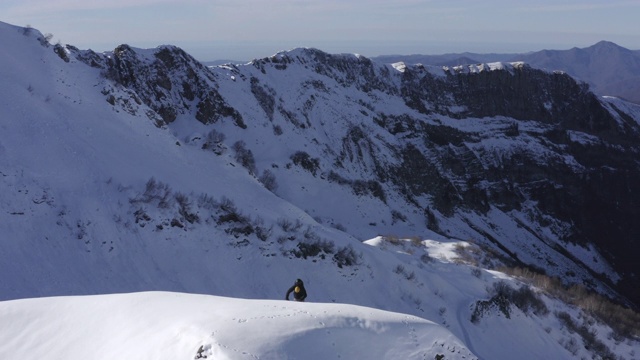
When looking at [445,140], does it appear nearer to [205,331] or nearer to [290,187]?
[290,187]

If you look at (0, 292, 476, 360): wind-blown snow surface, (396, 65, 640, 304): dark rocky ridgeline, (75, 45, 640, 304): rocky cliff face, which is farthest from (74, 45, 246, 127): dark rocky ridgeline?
(0, 292, 476, 360): wind-blown snow surface

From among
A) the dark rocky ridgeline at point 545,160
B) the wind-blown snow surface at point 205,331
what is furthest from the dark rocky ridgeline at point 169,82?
the wind-blown snow surface at point 205,331

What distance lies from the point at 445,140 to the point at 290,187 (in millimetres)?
36645

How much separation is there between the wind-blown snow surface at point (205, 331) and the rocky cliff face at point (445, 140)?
3900cm

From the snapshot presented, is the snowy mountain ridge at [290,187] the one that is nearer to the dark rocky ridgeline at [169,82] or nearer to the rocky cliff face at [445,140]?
the dark rocky ridgeline at [169,82]

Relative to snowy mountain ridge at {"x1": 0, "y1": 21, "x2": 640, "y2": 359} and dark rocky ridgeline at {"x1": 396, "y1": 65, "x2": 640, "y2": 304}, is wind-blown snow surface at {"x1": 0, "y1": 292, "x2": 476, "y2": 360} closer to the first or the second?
snowy mountain ridge at {"x1": 0, "y1": 21, "x2": 640, "y2": 359}

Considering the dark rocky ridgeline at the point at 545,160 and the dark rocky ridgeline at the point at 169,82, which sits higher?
the dark rocky ridgeline at the point at 169,82

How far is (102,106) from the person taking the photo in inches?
1287

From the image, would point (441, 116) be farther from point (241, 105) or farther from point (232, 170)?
point (232, 170)

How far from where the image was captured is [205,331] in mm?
8625

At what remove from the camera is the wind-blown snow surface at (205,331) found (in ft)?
27.8

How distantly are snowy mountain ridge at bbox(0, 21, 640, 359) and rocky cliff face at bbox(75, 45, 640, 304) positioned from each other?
335mm

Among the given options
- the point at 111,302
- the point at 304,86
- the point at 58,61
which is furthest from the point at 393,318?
the point at 304,86

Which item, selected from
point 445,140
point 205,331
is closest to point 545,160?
point 445,140
